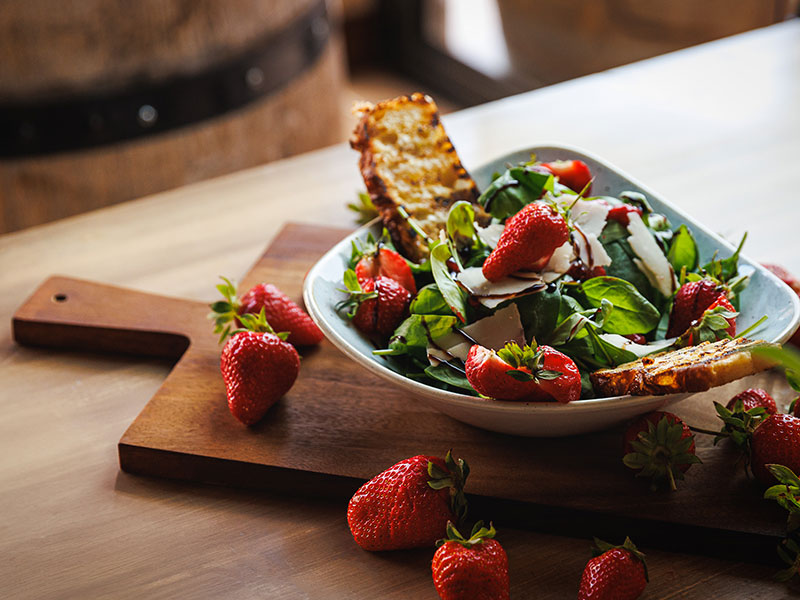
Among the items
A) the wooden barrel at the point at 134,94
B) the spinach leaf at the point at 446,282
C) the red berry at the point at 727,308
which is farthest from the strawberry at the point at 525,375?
the wooden barrel at the point at 134,94

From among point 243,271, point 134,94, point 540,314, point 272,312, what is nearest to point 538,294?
point 540,314


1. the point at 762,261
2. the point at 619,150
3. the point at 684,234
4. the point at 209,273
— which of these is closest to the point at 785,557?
the point at 684,234

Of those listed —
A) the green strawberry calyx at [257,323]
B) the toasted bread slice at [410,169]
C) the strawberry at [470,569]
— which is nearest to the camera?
the strawberry at [470,569]

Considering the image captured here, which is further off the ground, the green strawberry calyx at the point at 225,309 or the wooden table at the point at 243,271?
the green strawberry calyx at the point at 225,309

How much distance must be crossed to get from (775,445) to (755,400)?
90 mm

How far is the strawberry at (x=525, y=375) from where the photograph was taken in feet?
2.51

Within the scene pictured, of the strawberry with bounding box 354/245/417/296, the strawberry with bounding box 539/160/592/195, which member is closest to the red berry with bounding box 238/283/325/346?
the strawberry with bounding box 354/245/417/296

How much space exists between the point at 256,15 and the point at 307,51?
19cm

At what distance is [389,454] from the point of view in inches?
35.4

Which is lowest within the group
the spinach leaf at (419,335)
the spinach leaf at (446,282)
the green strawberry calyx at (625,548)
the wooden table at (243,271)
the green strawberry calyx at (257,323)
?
the wooden table at (243,271)

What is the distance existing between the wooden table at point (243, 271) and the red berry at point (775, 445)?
10 centimetres

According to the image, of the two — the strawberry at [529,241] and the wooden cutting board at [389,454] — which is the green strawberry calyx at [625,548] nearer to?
the wooden cutting board at [389,454]

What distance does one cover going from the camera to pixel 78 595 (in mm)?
796

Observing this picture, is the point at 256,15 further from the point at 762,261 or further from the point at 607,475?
the point at 607,475
